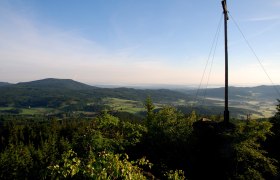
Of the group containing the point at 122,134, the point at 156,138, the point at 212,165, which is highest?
the point at 122,134

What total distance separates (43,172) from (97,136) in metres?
8.64

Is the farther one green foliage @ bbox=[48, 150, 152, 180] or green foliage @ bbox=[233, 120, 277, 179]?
green foliage @ bbox=[233, 120, 277, 179]

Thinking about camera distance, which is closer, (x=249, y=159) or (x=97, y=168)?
(x=97, y=168)

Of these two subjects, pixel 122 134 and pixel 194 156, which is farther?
pixel 194 156

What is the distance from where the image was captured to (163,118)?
3019cm

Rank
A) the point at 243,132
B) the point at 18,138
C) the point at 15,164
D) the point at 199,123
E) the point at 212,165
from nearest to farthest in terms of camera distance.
A: the point at 243,132 < the point at 212,165 < the point at 199,123 < the point at 15,164 < the point at 18,138

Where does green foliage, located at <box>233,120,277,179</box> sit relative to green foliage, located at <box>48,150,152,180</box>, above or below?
below

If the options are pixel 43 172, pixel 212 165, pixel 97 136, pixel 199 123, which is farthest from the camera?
pixel 199 123

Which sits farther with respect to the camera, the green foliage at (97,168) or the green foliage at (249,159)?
the green foliage at (249,159)

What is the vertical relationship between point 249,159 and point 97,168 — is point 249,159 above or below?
below

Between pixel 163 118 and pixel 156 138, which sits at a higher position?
pixel 163 118

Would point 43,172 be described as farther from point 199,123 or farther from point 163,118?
point 199,123

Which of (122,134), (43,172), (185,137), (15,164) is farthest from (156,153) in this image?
(15,164)

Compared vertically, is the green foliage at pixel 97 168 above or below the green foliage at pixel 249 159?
above
